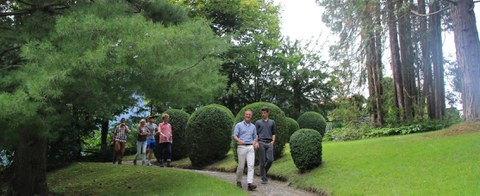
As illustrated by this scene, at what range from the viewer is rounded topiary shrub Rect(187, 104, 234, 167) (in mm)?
12922

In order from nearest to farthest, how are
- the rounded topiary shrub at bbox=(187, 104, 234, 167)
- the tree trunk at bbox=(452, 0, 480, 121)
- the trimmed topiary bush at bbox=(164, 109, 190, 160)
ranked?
the tree trunk at bbox=(452, 0, 480, 121)
the rounded topiary shrub at bbox=(187, 104, 234, 167)
the trimmed topiary bush at bbox=(164, 109, 190, 160)

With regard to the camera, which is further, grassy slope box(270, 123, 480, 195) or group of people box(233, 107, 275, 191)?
group of people box(233, 107, 275, 191)

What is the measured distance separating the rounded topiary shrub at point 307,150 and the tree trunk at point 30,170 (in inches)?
209

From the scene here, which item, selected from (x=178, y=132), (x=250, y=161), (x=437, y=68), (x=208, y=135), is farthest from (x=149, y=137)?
(x=437, y=68)

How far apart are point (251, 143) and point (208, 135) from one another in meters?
5.08

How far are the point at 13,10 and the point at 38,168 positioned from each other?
299cm

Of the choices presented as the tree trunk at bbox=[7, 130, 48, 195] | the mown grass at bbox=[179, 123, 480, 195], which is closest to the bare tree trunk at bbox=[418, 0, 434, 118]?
the mown grass at bbox=[179, 123, 480, 195]

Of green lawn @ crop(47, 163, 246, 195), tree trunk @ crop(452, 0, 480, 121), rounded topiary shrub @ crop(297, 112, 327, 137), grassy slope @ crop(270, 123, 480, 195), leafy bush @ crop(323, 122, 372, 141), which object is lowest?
green lawn @ crop(47, 163, 246, 195)

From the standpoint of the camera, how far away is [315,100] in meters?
28.8

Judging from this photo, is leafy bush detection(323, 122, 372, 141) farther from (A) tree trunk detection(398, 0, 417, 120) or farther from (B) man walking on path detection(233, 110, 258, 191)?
(B) man walking on path detection(233, 110, 258, 191)

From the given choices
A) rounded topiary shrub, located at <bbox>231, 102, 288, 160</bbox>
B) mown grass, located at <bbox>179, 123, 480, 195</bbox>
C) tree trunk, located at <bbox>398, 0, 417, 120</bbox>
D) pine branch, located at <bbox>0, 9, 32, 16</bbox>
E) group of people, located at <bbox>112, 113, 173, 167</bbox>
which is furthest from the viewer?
tree trunk, located at <bbox>398, 0, 417, 120</bbox>

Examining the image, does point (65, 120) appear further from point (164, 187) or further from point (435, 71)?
point (435, 71)

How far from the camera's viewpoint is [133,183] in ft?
29.3

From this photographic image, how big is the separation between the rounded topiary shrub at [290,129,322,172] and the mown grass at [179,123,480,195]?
19 centimetres
